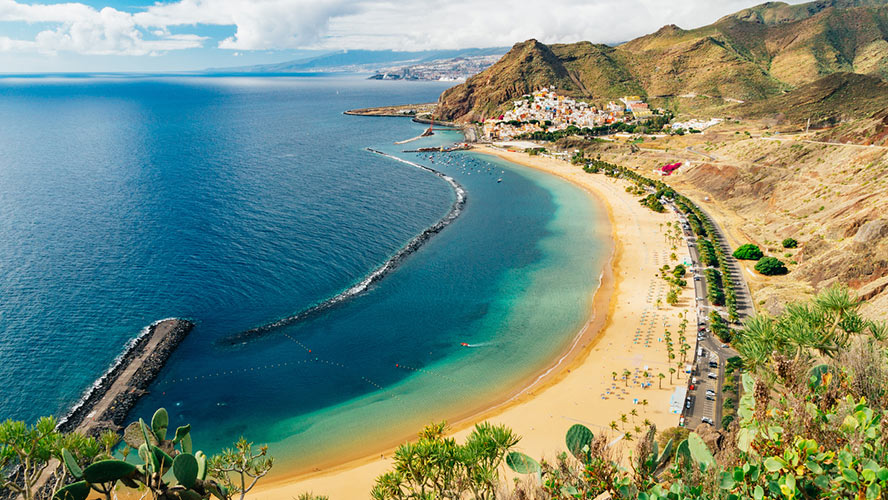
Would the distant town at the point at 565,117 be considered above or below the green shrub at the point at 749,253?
above

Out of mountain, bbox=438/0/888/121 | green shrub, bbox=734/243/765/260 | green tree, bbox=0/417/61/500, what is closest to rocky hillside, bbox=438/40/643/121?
mountain, bbox=438/0/888/121

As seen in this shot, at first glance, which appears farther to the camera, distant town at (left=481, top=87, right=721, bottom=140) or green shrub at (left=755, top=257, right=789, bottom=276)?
distant town at (left=481, top=87, right=721, bottom=140)

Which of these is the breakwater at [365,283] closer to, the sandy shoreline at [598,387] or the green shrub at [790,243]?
the sandy shoreline at [598,387]

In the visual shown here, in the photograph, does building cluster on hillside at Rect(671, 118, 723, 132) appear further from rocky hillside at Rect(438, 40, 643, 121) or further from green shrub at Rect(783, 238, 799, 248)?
green shrub at Rect(783, 238, 799, 248)

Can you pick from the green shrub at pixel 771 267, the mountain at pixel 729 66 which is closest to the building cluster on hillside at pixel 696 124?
the mountain at pixel 729 66

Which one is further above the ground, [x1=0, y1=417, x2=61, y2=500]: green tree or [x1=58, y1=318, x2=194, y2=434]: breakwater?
[x1=0, y1=417, x2=61, y2=500]: green tree

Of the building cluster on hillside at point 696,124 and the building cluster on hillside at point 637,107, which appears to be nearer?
the building cluster on hillside at point 696,124
